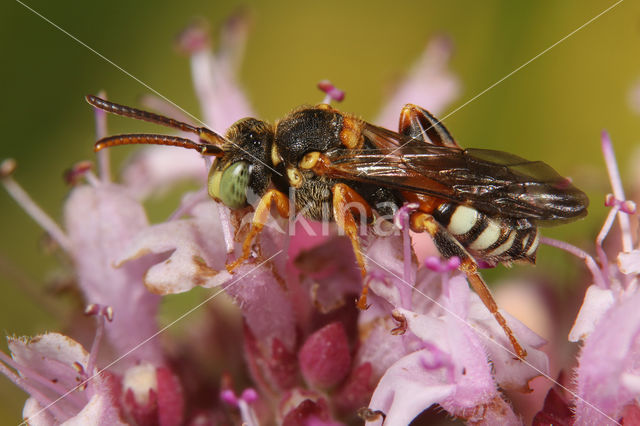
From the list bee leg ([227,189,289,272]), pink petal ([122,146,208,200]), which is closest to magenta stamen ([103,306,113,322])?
bee leg ([227,189,289,272])

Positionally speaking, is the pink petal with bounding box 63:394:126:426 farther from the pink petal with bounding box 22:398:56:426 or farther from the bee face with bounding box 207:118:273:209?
the bee face with bounding box 207:118:273:209

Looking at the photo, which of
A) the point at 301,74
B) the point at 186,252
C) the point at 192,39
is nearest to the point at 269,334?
the point at 186,252

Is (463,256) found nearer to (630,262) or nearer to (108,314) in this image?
(630,262)

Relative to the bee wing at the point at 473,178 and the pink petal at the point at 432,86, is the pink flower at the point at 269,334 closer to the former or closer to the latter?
the bee wing at the point at 473,178

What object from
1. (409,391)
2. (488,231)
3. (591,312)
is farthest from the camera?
(488,231)

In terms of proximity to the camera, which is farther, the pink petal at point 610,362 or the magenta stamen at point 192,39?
the magenta stamen at point 192,39

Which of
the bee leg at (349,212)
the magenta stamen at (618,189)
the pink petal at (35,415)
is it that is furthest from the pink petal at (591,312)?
the pink petal at (35,415)

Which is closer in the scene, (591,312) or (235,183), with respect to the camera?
(591,312)
